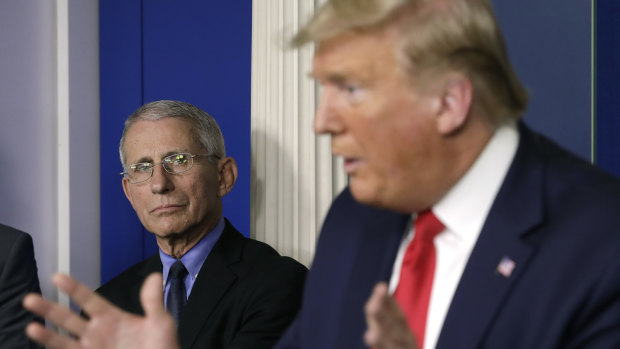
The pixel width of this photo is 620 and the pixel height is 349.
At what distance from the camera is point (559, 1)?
2352 mm

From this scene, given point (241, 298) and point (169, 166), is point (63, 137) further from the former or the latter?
point (241, 298)

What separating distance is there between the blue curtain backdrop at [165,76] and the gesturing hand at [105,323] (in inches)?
68.8

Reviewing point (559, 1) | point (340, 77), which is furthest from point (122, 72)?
point (340, 77)

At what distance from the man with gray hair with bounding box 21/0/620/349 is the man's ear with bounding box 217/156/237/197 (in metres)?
1.31

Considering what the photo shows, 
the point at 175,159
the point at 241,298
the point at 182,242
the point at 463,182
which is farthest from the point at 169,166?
the point at 463,182

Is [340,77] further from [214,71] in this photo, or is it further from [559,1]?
[214,71]

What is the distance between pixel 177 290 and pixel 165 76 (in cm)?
122

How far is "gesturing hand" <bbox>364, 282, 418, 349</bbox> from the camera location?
109 centimetres

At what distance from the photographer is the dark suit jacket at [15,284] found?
2.70m

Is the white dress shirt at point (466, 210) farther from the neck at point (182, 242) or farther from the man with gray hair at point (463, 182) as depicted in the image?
the neck at point (182, 242)

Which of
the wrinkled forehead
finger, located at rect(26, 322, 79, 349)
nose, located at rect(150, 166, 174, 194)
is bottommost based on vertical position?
finger, located at rect(26, 322, 79, 349)

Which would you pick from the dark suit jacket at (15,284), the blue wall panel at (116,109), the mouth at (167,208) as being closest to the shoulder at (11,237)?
the dark suit jacket at (15,284)

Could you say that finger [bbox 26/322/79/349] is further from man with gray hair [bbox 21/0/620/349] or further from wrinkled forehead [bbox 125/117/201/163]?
wrinkled forehead [bbox 125/117/201/163]

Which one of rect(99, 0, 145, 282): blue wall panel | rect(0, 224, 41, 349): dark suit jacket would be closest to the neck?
rect(0, 224, 41, 349): dark suit jacket
